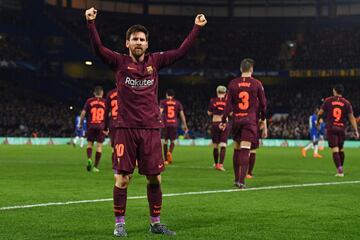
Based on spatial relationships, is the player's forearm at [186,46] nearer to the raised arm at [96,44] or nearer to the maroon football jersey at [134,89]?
the maroon football jersey at [134,89]

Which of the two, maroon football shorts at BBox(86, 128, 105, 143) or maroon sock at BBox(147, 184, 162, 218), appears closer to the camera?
maroon sock at BBox(147, 184, 162, 218)

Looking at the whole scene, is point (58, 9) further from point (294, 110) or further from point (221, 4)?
point (294, 110)

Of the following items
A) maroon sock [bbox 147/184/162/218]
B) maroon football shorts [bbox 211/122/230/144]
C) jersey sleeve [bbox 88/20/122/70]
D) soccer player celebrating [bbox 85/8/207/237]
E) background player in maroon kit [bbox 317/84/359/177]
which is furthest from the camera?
maroon football shorts [bbox 211/122/230/144]

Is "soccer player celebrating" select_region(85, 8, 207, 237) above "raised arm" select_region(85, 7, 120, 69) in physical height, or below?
below

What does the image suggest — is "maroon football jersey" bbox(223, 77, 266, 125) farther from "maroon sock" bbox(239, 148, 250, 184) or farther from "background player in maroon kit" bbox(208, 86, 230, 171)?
"background player in maroon kit" bbox(208, 86, 230, 171)

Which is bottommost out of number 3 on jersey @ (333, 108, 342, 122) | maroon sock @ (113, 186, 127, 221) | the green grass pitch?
the green grass pitch

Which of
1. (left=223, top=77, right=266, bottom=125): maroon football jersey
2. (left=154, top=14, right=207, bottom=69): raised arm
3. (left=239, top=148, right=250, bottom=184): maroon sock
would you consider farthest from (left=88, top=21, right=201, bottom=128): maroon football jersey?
(left=223, top=77, right=266, bottom=125): maroon football jersey

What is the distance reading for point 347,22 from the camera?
60938 millimetres

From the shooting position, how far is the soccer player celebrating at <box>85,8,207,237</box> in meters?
6.95

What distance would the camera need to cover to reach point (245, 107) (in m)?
12.6

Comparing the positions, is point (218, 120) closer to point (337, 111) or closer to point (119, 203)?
point (337, 111)

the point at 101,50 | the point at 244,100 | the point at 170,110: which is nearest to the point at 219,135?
the point at 170,110

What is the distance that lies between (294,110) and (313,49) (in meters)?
6.94

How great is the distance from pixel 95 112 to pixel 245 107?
5.92m
